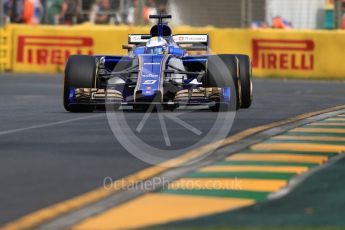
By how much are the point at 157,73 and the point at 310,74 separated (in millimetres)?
13116

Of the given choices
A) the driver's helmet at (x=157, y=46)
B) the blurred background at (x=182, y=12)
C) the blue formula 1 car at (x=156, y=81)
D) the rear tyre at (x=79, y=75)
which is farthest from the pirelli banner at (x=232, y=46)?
the rear tyre at (x=79, y=75)

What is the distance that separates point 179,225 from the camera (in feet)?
22.9

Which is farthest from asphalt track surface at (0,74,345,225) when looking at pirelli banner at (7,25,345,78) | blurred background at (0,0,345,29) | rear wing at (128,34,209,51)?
blurred background at (0,0,345,29)

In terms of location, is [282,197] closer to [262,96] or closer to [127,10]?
[262,96]

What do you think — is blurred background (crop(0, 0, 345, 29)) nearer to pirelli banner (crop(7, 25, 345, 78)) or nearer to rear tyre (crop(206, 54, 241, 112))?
pirelli banner (crop(7, 25, 345, 78))

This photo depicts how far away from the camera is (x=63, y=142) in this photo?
466 inches

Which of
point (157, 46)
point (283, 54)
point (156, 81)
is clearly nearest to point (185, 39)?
point (157, 46)

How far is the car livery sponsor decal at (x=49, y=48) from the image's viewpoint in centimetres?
3038

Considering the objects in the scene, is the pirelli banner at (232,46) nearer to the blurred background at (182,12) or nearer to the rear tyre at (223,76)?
the blurred background at (182,12)

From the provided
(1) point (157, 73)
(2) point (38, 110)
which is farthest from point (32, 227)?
(2) point (38, 110)

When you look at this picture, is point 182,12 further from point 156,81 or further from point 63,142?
point 63,142

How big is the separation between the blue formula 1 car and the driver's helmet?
51 centimetres

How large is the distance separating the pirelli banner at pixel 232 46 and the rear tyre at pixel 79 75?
12.9 metres

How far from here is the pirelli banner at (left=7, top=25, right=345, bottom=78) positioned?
93.0 ft
